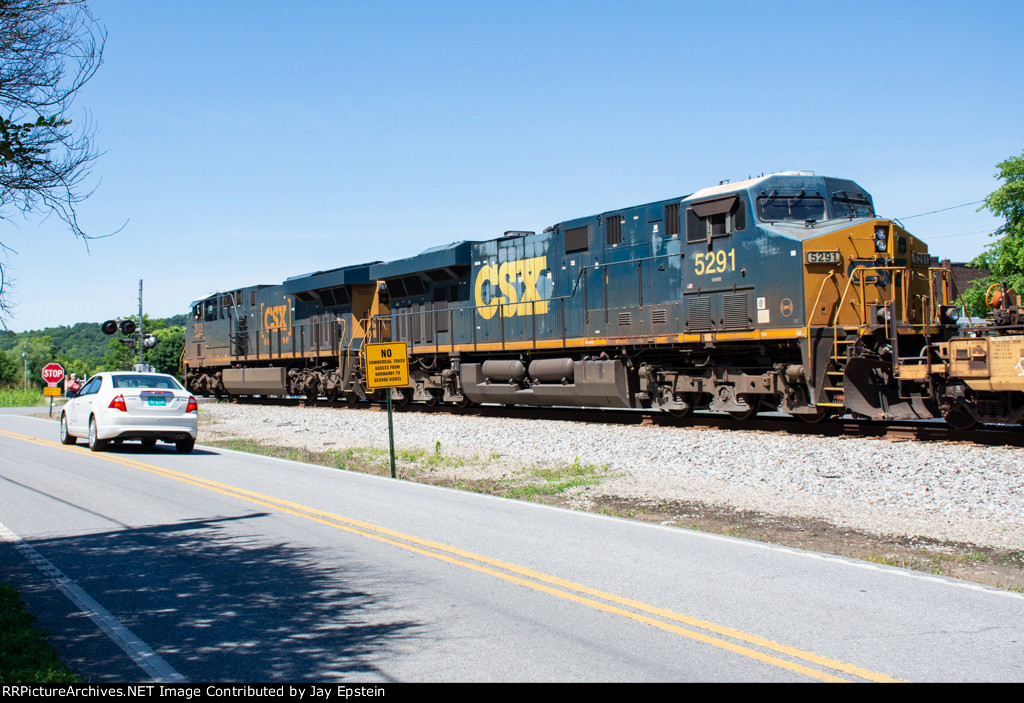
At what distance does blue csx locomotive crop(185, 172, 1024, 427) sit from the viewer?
14.0 m

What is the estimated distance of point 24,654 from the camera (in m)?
4.62

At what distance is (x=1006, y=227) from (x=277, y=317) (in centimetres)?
4133

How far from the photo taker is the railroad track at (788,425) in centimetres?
1335

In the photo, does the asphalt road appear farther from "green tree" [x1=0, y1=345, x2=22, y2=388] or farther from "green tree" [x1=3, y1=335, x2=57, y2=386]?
"green tree" [x1=3, y1=335, x2=57, y2=386]

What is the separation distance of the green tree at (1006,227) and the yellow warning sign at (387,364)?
43133 mm

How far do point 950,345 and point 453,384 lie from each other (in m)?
13.6

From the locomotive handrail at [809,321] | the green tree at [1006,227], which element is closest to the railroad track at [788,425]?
the locomotive handrail at [809,321]

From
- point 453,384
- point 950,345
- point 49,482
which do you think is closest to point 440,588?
point 49,482

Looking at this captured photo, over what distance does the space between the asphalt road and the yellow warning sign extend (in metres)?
4.35

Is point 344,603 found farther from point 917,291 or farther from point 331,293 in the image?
point 331,293

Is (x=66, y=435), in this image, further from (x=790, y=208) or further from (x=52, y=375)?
(x=52, y=375)

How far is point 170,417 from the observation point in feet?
51.1

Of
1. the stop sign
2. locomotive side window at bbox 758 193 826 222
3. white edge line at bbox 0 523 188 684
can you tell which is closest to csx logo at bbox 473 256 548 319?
locomotive side window at bbox 758 193 826 222

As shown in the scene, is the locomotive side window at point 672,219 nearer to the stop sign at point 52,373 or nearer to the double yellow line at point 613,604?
the double yellow line at point 613,604
